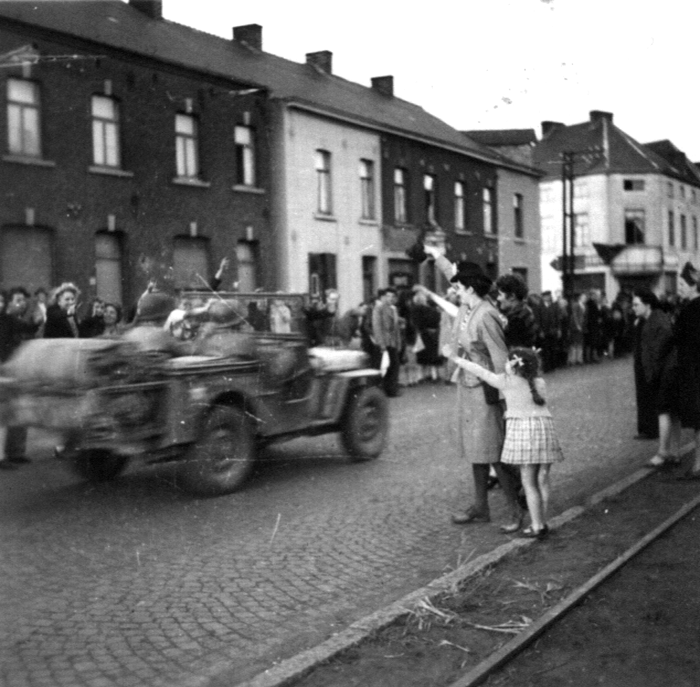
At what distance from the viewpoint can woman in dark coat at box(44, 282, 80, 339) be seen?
998 centimetres

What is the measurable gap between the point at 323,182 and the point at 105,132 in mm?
9847

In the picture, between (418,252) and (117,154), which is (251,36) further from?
(418,252)

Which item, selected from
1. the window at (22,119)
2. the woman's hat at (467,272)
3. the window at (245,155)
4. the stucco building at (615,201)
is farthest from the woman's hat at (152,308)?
the stucco building at (615,201)

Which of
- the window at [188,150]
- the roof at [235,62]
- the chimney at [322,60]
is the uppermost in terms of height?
the chimney at [322,60]

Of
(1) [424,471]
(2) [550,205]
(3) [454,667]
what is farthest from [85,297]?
(2) [550,205]

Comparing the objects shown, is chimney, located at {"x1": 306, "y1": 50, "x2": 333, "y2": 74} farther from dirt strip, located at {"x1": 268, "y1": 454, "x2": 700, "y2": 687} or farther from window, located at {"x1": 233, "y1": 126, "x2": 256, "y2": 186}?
dirt strip, located at {"x1": 268, "y1": 454, "x2": 700, "y2": 687}

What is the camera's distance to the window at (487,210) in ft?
106

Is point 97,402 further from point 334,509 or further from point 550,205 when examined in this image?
point 550,205

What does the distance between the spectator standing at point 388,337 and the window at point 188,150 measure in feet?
12.6

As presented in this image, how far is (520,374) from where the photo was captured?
6500 millimetres

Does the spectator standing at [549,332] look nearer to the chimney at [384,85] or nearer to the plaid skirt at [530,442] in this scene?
the chimney at [384,85]

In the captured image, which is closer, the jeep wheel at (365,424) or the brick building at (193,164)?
the jeep wheel at (365,424)

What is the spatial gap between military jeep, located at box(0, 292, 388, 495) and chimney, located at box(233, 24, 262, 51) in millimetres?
9336

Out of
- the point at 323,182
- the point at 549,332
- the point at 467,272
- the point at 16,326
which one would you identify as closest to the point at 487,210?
the point at 323,182
